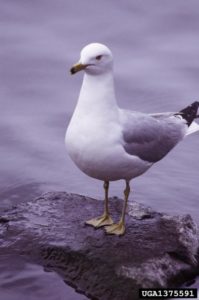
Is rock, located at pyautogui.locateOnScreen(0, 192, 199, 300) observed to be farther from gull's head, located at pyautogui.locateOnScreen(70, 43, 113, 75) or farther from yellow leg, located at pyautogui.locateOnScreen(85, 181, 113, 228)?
gull's head, located at pyautogui.locateOnScreen(70, 43, 113, 75)

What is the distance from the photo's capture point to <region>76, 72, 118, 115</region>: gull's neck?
6.70 metres

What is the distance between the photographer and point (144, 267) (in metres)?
6.58

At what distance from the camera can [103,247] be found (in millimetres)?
6844

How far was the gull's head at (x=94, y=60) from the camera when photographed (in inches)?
259

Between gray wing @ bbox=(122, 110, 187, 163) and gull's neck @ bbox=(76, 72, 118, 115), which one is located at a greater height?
gull's neck @ bbox=(76, 72, 118, 115)

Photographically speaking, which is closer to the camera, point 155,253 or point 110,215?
point 155,253

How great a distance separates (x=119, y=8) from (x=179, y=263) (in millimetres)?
8845

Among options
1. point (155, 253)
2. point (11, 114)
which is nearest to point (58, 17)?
point (11, 114)

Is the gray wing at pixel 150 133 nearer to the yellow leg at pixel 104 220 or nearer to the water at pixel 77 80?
the yellow leg at pixel 104 220

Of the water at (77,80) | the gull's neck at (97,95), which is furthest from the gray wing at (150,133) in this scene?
the water at (77,80)

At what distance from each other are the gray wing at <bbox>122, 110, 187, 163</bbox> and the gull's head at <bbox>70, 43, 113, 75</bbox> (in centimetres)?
51

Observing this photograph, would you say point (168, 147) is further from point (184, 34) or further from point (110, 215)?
point (184, 34)

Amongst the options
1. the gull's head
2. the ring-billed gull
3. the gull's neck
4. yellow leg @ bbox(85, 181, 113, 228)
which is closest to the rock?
yellow leg @ bbox(85, 181, 113, 228)

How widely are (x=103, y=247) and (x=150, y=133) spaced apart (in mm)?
1186
